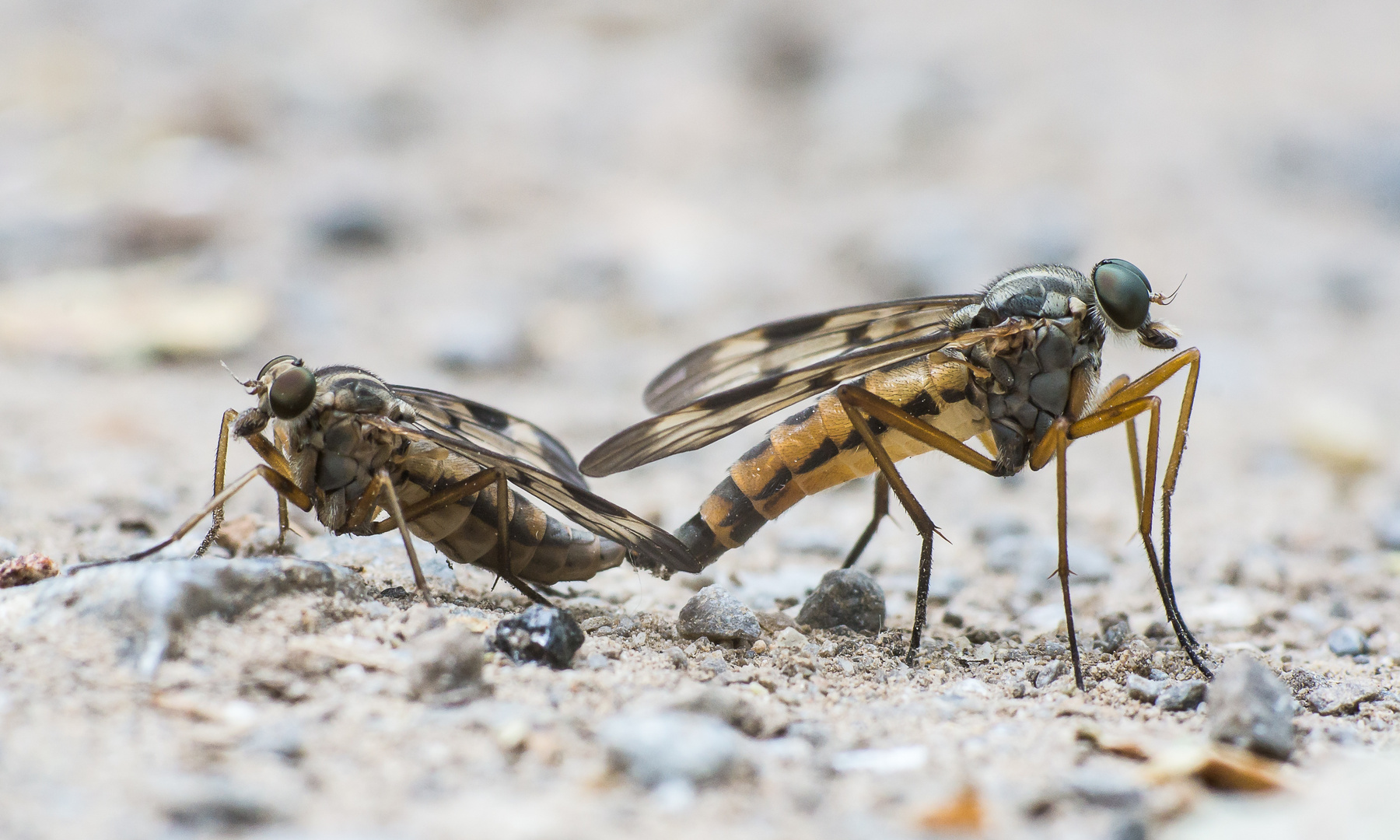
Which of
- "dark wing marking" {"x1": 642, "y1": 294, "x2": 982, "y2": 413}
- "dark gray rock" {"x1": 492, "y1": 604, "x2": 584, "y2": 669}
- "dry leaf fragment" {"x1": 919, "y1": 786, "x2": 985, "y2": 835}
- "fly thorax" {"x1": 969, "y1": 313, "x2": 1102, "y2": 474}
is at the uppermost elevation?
"dark wing marking" {"x1": 642, "y1": 294, "x2": 982, "y2": 413}

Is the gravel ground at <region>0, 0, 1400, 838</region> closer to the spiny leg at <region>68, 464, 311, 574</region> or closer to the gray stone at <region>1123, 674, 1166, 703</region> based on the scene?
the gray stone at <region>1123, 674, 1166, 703</region>

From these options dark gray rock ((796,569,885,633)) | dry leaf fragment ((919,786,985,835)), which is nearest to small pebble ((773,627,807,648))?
dark gray rock ((796,569,885,633))

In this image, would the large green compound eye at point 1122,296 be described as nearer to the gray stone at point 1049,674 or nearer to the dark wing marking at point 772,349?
the dark wing marking at point 772,349

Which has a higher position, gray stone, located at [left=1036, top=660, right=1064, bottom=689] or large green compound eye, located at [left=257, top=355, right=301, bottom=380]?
large green compound eye, located at [left=257, top=355, right=301, bottom=380]

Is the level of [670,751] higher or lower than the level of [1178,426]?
lower

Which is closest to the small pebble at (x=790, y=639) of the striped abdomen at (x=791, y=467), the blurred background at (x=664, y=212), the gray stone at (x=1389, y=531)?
the striped abdomen at (x=791, y=467)

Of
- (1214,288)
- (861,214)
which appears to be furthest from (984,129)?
(1214,288)

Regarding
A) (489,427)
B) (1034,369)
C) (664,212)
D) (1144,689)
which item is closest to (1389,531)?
(1034,369)

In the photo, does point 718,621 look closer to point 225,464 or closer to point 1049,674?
point 1049,674
